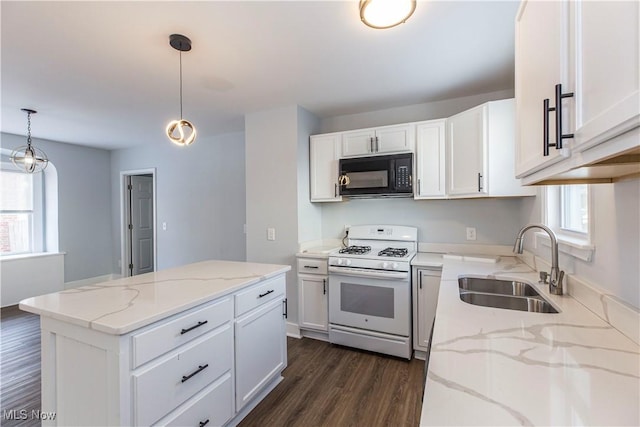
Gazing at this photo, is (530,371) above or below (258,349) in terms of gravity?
above

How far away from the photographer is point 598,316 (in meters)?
1.15

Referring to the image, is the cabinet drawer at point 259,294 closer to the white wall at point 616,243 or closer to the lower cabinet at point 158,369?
the lower cabinet at point 158,369

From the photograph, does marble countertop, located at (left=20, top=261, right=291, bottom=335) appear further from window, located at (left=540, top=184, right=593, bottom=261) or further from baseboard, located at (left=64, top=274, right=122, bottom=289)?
baseboard, located at (left=64, top=274, right=122, bottom=289)

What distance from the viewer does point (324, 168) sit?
10.5ft

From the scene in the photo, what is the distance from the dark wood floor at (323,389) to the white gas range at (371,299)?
6.2 inches

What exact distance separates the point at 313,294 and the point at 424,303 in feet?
3.54

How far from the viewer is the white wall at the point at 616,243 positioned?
3.32ft

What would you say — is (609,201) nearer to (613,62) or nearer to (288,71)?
(613,62)

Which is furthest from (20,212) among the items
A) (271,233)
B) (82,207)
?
(271,233)

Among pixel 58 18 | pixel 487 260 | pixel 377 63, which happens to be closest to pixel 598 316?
pixel 487 260

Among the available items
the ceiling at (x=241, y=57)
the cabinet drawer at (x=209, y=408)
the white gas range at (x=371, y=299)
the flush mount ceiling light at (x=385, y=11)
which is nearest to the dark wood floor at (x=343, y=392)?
the white gas range at (x=371, y=299)

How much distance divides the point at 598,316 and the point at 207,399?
1.83 metres

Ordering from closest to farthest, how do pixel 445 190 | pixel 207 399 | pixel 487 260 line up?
pixel 207 399, pixel 487 260, pixel 445 190

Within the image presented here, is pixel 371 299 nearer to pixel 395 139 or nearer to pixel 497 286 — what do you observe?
pixel 497 286
